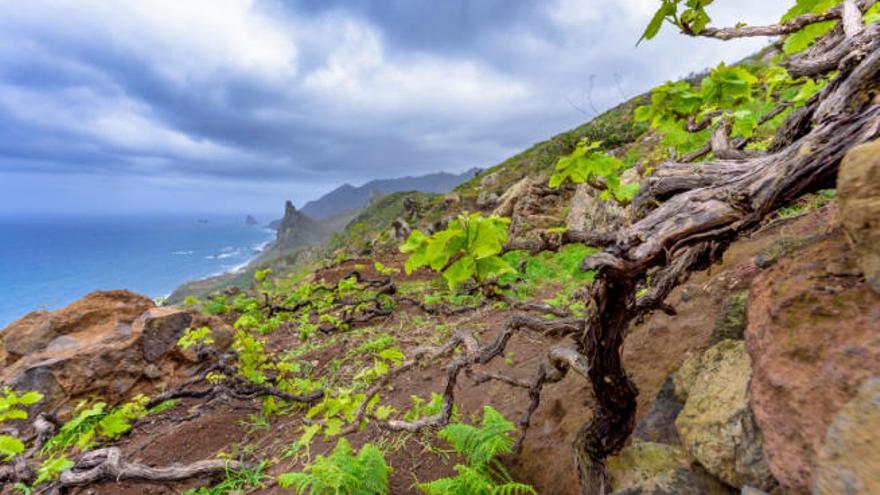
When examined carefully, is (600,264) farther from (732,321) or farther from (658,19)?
(732,321)

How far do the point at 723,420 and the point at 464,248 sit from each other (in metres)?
1.62

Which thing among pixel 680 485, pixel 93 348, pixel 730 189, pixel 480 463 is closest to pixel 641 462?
pixel 680 485

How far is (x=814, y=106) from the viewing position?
189 cm

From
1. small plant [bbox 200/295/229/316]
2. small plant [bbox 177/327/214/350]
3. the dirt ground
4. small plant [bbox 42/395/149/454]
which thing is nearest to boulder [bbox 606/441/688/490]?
the dirt ground

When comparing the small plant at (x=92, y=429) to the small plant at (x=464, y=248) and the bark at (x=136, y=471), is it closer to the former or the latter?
the bark at (x=136, y=471)

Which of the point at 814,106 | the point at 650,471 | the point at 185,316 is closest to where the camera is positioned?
the point at 814,106

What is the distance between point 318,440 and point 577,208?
10.3 meters

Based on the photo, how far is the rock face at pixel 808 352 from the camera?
1.33 m

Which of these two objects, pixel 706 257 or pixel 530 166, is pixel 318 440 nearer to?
pixel 706 257

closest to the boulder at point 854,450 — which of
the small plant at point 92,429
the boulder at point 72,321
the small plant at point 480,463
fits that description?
the small plant at point 480,463

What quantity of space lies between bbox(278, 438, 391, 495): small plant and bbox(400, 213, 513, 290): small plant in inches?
72.3

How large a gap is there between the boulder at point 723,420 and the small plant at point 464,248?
1337 millimetres

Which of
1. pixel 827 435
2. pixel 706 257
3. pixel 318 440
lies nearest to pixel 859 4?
pixel 706 257

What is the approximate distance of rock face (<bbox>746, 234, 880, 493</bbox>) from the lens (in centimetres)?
133
